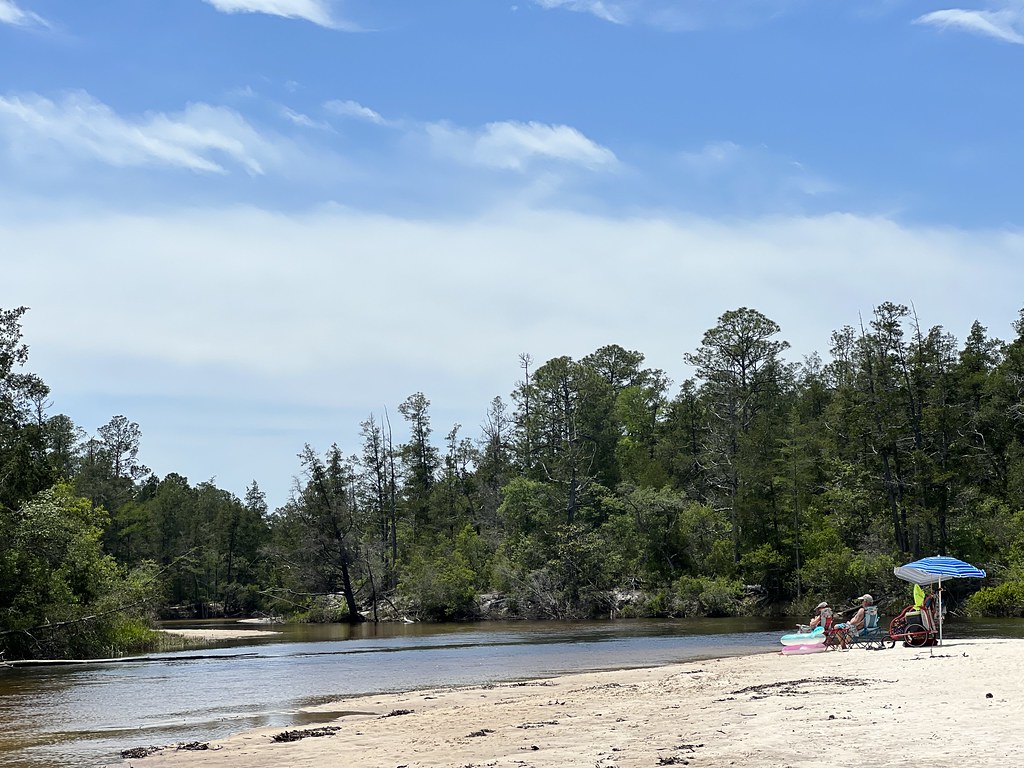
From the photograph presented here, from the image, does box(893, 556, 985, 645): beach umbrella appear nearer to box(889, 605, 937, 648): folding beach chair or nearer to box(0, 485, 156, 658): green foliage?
box(889, 605, 937, 648): folding beach chair

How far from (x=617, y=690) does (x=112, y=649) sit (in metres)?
28.3

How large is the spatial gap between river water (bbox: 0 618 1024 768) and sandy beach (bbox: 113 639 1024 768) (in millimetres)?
2219

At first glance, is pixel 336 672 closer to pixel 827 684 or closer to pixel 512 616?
pixel 827 684

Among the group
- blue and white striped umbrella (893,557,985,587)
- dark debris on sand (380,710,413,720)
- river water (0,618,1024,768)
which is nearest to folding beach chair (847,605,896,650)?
blue and white striped umbrella (893,557,985,587)

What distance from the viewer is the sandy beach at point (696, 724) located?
34.3ft

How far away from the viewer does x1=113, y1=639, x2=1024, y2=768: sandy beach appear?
1045 cm

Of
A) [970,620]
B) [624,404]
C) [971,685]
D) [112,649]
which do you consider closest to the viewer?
[971,685]

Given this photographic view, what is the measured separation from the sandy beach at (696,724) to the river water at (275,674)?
7.28ft

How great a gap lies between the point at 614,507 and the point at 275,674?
149ft

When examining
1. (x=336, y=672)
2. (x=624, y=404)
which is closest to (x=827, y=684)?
(x=336, y=672)

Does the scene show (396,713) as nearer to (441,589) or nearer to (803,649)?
(803,649)

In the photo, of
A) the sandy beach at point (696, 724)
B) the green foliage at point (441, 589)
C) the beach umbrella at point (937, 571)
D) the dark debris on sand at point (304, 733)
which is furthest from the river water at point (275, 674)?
the green foliage at point (441, 589)

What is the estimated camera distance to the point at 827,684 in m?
17.3

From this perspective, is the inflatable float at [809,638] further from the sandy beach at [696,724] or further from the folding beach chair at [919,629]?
the sandy beach at [696,724]
